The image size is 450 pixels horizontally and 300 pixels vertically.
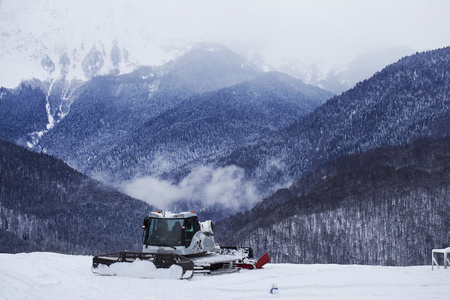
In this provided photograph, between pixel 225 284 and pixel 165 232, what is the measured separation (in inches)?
338

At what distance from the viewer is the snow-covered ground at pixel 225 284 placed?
20062mm

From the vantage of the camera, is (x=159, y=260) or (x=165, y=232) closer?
(x=159, y=260)

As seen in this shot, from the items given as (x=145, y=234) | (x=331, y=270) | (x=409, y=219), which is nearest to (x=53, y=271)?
(x=145, y=234)

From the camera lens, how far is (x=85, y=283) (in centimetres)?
2288

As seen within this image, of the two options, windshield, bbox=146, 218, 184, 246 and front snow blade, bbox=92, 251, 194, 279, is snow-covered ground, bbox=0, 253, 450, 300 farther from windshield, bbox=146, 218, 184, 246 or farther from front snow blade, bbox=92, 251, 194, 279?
windshield, bbox=146, 218, 184, 246

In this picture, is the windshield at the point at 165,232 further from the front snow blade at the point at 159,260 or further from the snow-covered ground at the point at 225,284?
the snow-covered ground at the point at 225,284

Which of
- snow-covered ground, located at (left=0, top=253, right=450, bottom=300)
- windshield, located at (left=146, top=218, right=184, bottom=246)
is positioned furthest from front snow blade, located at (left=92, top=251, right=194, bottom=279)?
windshield, located at (left=146, top=218, right=184, bottom=246)

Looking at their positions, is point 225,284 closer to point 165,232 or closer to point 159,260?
point 159,260

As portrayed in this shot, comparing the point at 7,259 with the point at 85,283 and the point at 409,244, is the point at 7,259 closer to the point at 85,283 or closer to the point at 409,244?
the point at 85,283

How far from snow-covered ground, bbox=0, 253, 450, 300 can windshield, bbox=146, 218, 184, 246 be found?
14.1 ft

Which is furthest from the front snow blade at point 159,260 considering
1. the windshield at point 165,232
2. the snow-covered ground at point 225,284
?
the windshield at point 165,232

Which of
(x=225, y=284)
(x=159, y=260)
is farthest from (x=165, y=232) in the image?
(x=225, y=284)

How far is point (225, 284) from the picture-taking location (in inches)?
938

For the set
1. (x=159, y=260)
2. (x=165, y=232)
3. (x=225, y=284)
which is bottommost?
(x=225, y=284)
